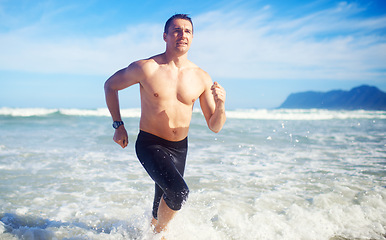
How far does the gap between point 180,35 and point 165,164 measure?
4.01 ft

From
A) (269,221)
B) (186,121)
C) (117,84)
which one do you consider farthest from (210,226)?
(117,84)

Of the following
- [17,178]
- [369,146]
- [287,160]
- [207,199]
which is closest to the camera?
[207,199]

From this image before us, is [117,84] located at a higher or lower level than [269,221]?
higher

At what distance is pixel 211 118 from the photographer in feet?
9.91

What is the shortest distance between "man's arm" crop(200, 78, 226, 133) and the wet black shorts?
0.38m

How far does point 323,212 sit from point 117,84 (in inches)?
125

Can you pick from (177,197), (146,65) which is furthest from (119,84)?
(177,197)

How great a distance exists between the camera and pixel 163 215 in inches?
113

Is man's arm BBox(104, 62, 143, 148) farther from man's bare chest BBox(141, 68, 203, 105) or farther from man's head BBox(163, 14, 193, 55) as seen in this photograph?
man's head BBox(163, 14, 193, 55)

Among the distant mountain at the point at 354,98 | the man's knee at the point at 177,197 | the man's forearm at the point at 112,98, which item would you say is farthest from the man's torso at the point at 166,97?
the distant mountain at the point at 354,98

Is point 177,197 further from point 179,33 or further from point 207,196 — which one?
point 207,196

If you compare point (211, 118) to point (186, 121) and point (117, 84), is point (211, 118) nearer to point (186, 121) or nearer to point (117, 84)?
point (186, 121)

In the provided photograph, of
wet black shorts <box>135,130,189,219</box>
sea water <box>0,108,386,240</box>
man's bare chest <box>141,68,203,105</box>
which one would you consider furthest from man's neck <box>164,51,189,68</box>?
sea water <box>0,108,386,240</box>

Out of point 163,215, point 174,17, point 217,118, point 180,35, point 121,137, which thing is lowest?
point 163,215
